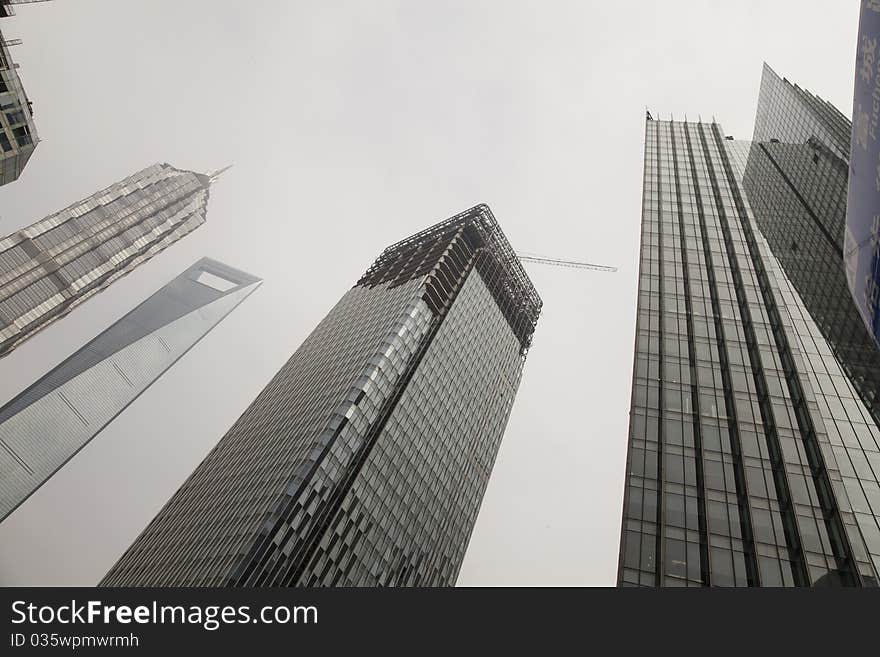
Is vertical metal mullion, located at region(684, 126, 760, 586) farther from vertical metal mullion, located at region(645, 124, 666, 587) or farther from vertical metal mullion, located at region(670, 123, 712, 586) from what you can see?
vertical metal mullion, located at region(645, 124, 666, 587)

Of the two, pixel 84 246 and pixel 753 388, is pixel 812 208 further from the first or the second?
pixel 84 246

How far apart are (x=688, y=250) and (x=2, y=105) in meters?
92.4

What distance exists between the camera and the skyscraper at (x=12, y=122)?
76.5 m

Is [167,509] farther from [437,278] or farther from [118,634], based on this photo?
[118,634]

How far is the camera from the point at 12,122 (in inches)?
3172

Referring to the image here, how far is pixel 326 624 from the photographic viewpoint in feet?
56.5

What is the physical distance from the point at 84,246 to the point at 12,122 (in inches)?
3266

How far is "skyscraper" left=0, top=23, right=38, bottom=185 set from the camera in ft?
251

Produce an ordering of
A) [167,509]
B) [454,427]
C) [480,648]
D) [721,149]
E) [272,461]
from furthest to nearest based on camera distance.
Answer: [721,149] → [454,427] → [167,509] → [272,461] → [480,648]

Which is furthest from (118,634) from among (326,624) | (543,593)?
(543,593)

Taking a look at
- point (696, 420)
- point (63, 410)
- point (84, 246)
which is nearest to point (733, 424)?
point (696, 420)

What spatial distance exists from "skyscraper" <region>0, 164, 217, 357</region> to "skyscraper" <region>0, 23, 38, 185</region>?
60933 millimetres

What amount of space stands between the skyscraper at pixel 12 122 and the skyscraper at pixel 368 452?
5334 centimetres

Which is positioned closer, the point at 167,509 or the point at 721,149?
the point at 167,509
